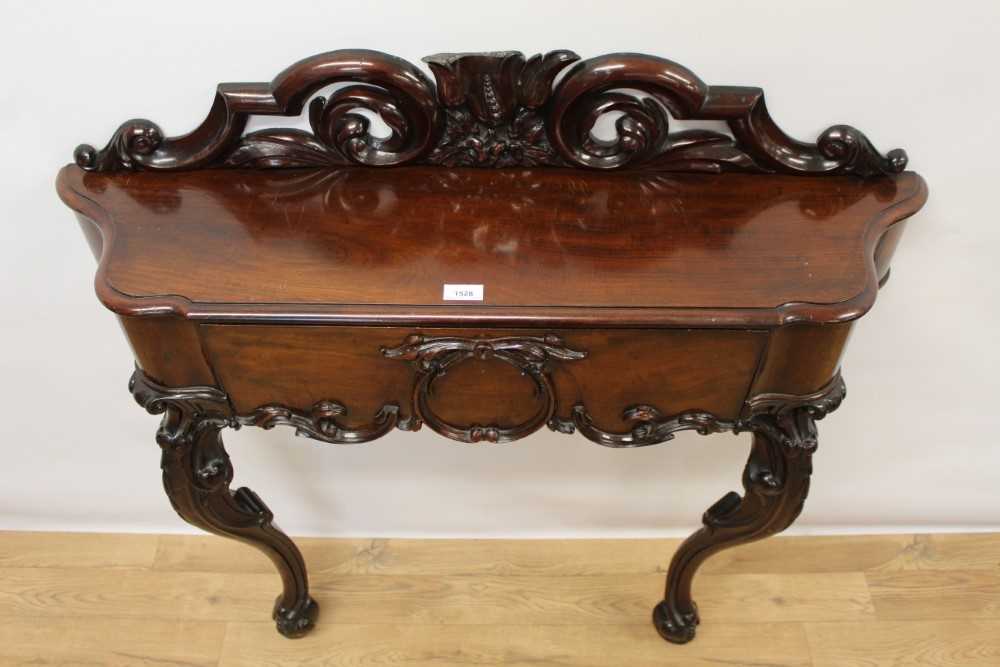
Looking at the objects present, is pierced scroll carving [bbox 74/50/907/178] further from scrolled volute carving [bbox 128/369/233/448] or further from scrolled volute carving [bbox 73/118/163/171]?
scrolled volute carving [bbox 128/369/233/448]

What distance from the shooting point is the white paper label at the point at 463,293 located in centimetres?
75

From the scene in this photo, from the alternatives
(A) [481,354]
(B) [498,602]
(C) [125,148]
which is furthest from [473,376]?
(B) [498,602]

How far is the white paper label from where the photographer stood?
75cm

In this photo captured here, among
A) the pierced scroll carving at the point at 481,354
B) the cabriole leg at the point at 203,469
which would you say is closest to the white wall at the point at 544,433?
the cabriole leg at the point at 203,469

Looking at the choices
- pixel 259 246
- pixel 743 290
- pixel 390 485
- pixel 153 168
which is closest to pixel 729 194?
pixel 743 290

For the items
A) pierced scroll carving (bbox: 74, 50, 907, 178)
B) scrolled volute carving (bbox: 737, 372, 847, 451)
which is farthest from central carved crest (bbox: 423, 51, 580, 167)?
scrolled volute carving (bbox: 737, 372, 847, 451)

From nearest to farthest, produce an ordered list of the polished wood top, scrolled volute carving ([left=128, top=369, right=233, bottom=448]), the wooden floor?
the polished wood top, scrolled volute carving ([left=128, top=369, right=233, bottom=448]), the wooden floor

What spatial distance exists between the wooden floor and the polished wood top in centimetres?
74

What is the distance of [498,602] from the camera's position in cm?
135

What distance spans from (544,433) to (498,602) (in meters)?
0.30

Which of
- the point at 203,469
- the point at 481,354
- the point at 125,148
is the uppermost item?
the point at 125,148

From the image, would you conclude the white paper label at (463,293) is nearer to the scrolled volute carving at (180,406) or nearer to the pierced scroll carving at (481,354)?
the pierced scroll carving at (481,354)

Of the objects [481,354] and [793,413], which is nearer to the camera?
[481,354]

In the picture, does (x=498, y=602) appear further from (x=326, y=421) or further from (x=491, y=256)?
(x=491, y=256)
